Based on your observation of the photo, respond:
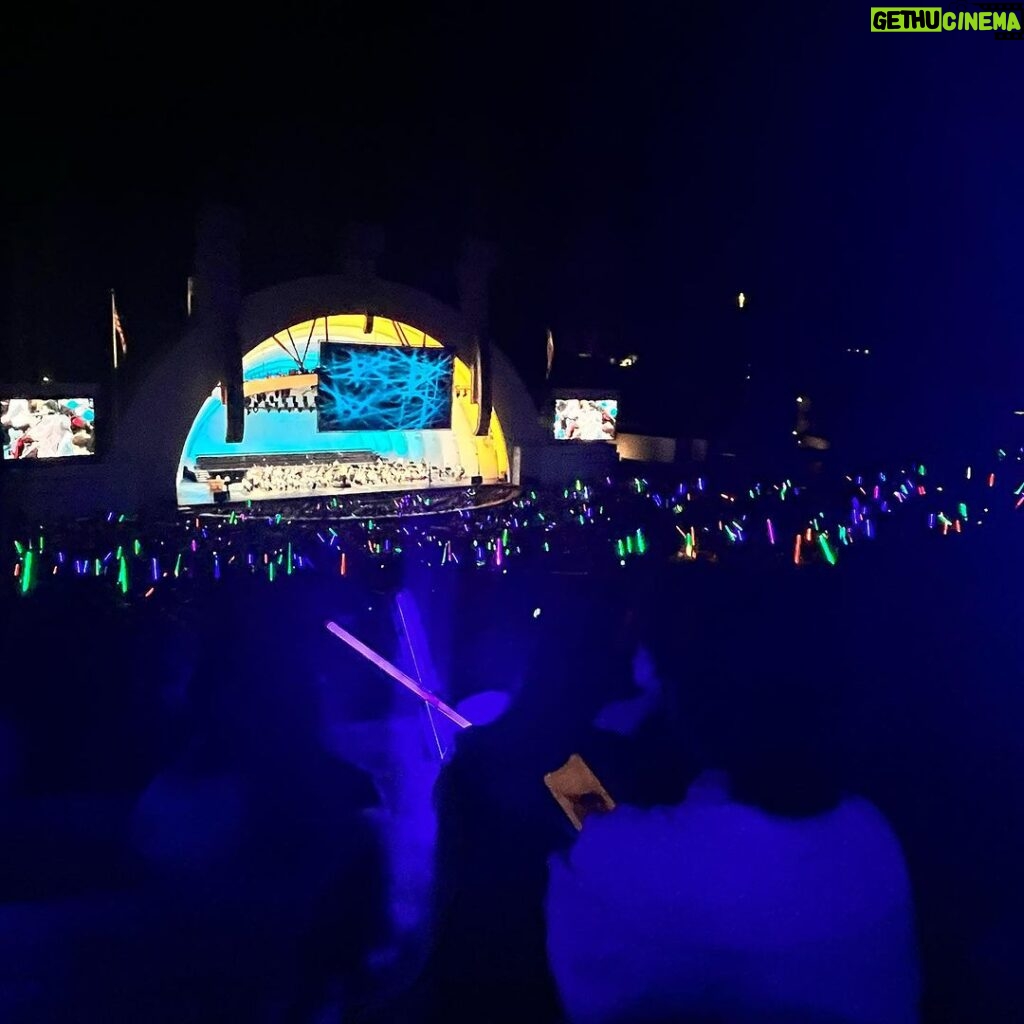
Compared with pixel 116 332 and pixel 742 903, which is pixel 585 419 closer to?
pixel 116 332

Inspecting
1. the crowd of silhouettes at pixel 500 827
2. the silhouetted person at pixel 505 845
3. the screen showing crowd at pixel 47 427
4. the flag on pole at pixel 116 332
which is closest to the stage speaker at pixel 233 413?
the flag on pole at pixel 116 332

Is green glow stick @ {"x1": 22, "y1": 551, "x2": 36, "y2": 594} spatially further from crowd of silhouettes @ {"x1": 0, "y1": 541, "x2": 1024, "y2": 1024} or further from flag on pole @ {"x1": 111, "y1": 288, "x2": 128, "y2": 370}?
flag on pole @ {"x1": 111, "y1": 288, "x2": 128, "y2": 370}

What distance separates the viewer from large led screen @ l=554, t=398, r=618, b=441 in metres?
9.77

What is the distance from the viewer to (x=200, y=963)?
2.97 metres

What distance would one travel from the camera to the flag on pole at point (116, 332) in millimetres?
7465

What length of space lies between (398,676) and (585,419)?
5.98 metres

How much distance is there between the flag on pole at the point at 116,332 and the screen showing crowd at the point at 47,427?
2.37 feet

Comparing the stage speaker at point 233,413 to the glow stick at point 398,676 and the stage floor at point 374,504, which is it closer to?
the stage floor at point 374,504

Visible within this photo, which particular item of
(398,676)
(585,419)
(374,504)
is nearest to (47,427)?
(374,504)

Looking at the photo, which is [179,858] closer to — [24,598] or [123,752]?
[123,752]

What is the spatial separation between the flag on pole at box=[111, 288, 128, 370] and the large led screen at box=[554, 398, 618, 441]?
16.0 ft

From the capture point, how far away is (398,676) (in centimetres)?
459

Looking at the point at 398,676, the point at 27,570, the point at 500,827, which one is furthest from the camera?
the point at 27,570

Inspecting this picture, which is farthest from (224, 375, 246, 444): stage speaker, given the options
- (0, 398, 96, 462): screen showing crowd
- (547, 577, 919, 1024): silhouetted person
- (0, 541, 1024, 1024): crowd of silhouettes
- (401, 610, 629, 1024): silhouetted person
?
(547, 577, 919, 1024): silhouetted person
